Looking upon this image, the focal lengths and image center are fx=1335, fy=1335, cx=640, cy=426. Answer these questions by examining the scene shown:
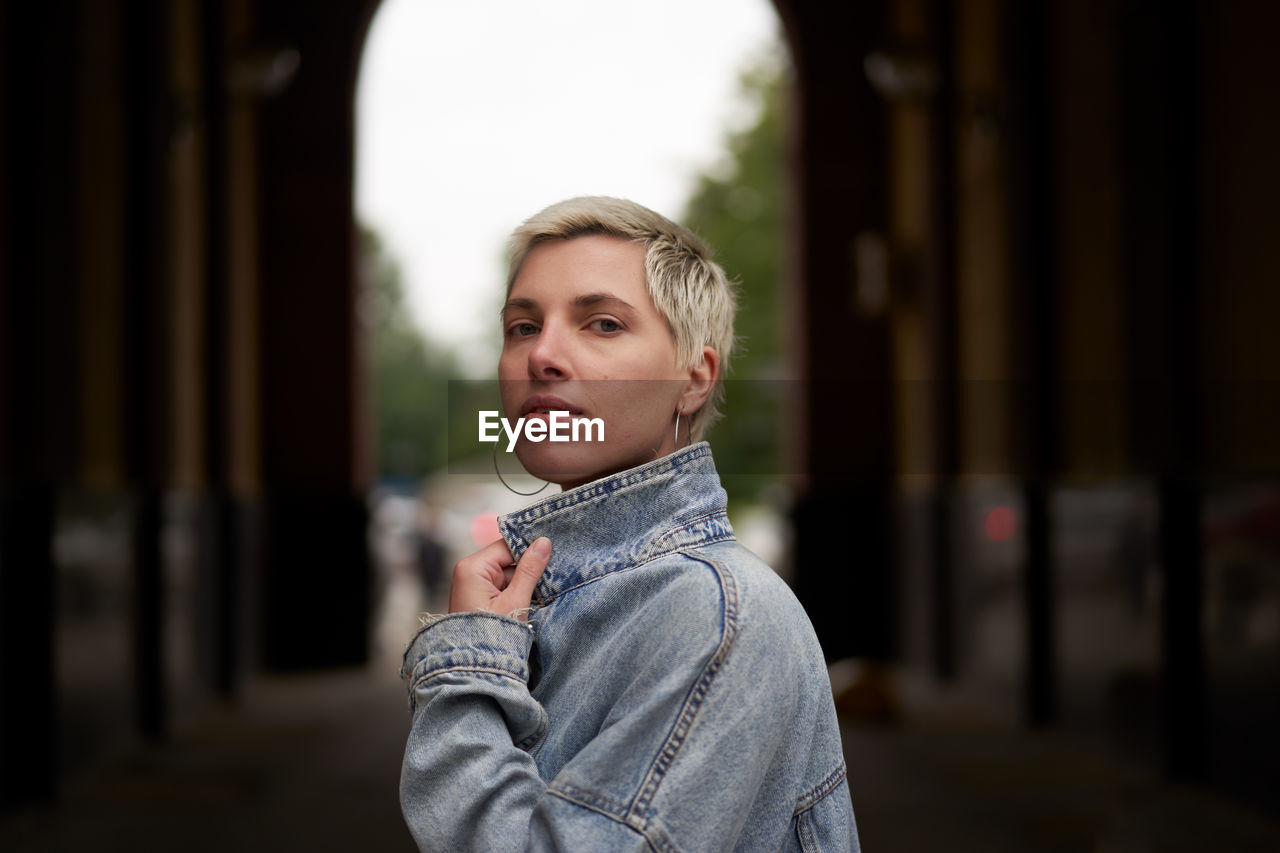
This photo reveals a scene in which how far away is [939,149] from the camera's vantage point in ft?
37.0

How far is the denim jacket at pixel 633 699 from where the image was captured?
1101 mm

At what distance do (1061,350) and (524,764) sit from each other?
27.2ft

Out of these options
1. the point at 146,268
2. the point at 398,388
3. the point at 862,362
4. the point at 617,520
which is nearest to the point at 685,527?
the point at 617,520

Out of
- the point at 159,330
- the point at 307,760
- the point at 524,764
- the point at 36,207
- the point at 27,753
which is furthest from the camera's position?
the point at 159,330

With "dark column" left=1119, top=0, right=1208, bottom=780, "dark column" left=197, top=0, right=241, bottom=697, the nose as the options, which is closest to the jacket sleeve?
the nose

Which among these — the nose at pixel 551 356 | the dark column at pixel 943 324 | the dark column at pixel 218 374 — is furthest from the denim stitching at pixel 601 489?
the dark column at pixel 943 324

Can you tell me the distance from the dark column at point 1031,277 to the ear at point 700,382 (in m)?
7.53

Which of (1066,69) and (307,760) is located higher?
(1066,69)

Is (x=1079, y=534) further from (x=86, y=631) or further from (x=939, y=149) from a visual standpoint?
(x=86, y=631)

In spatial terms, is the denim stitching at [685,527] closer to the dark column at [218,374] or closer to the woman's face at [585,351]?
the woman's face at [585,351]

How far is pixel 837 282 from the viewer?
12.7m

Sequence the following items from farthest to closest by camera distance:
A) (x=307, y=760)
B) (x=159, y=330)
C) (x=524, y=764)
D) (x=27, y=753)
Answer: (x=159, y=330), (x=307, y=760), (x=27, y=753), (x=524, y=764)

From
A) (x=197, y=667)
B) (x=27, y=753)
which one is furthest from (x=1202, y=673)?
(x=197, y=667)

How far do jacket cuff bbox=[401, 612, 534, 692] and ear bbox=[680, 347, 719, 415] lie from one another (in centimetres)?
24
